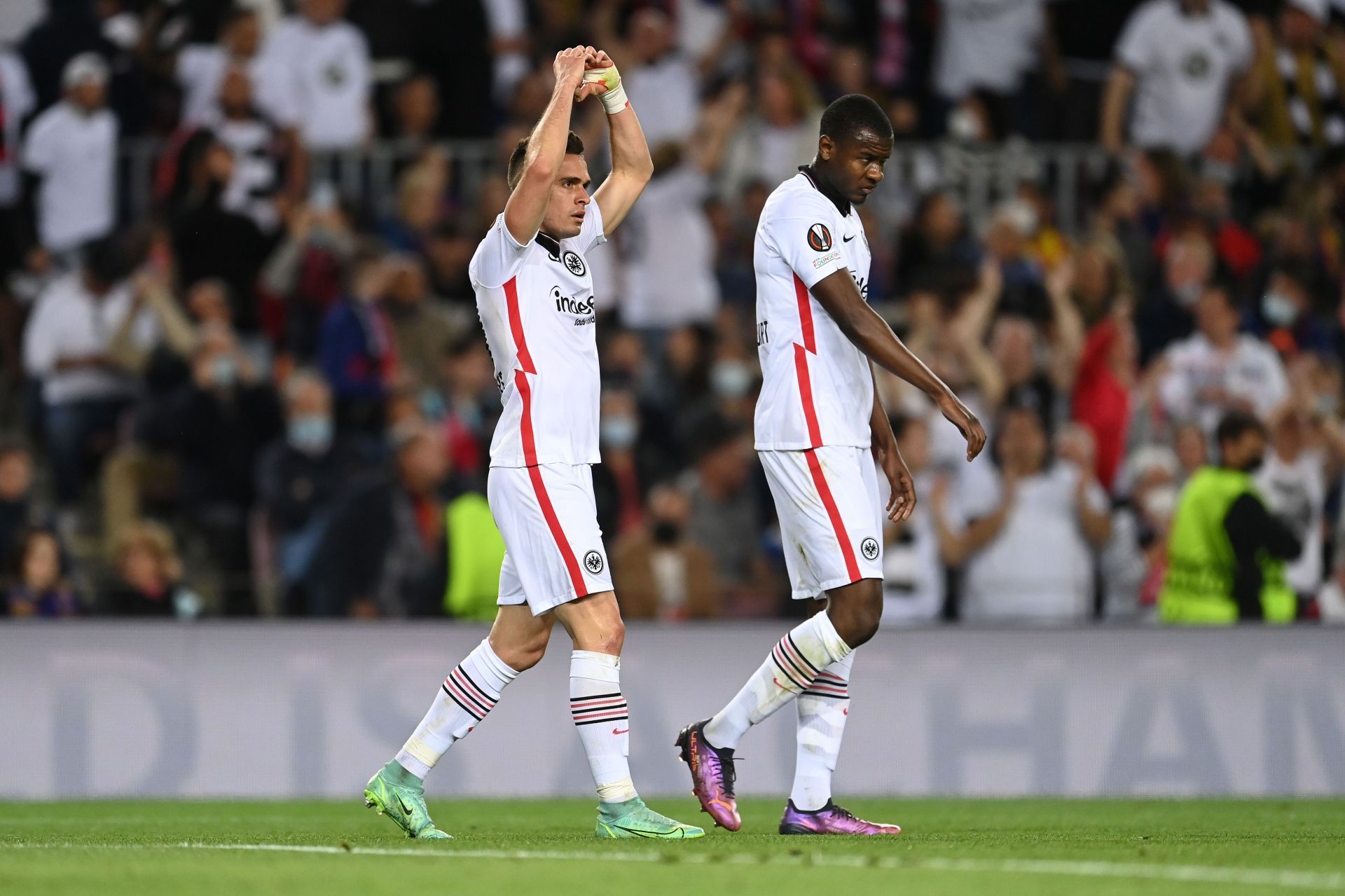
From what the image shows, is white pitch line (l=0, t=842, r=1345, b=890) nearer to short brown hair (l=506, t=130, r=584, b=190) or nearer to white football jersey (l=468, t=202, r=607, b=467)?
white football jersey (l=468, t=202, r=607, b=467)

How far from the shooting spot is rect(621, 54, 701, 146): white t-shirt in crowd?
17797 millimetres

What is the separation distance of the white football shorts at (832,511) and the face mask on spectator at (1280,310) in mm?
9623

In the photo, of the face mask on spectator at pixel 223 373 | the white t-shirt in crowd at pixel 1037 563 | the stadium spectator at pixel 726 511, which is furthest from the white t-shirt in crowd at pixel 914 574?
the face mask on spectator at pixel 223 373

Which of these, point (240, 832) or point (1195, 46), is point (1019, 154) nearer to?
point (1195, 46)

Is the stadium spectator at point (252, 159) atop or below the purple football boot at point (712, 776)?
atop

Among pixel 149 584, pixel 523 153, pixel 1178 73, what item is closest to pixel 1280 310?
pixel 1178 73

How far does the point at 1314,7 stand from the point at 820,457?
12.9 metres

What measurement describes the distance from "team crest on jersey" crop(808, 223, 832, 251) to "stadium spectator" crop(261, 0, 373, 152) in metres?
9.51

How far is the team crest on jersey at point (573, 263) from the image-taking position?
333 inches

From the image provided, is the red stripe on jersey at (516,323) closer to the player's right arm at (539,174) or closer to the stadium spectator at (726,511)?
the player's right arm at (539,174)

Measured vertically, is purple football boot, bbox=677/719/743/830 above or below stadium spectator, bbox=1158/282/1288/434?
below

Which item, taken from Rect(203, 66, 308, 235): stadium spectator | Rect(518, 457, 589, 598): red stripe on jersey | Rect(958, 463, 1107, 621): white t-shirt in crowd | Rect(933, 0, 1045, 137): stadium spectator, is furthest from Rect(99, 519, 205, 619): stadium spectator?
Rect(933, 0, 1045, 137): stadium spectator

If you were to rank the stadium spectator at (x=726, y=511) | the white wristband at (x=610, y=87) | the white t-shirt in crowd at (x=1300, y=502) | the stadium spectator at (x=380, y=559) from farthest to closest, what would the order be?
the stadium spectator at (x=726, y=511), the white t-shirt in crowd at (x=1300, y=502), the stadium spectator at (x=380, y=559), the white wristband at (x=610, y=87)

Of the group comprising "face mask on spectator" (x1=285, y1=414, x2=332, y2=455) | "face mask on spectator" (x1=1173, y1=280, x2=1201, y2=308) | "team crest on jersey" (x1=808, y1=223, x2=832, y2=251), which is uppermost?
"team crest on jersey" (x1=808, y1=223, x2=832, y2=251)
